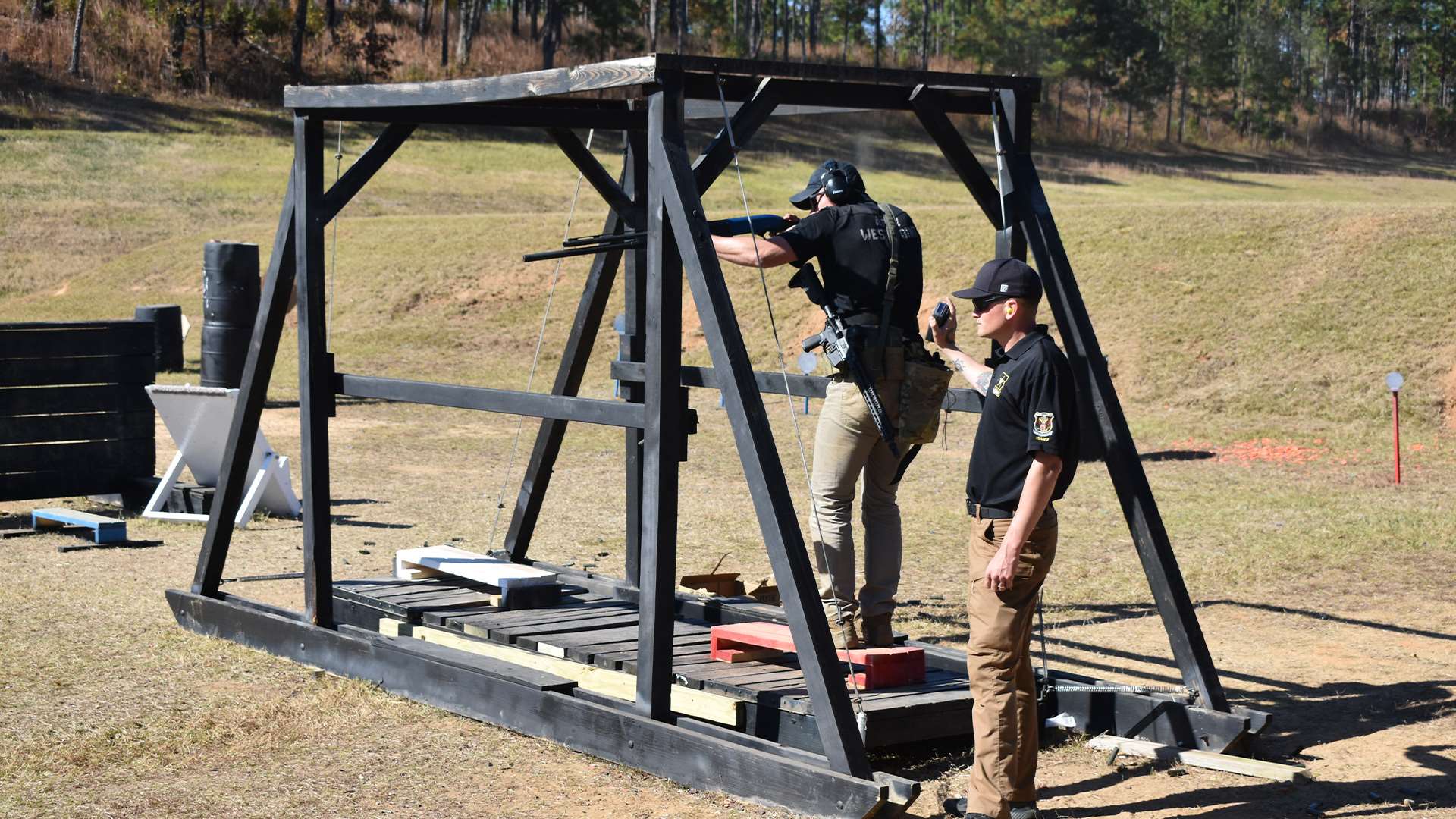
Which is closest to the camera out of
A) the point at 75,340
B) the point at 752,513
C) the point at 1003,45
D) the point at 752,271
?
the point at 75,340

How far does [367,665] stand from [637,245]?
2354 mm

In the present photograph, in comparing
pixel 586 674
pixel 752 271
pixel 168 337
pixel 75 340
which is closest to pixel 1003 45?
pixel 752 271

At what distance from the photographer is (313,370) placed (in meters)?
7.45

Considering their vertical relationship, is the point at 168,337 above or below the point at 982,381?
below

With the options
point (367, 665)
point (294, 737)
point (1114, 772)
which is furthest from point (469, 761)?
point (1114, 772)

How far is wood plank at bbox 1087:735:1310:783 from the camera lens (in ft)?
18.7

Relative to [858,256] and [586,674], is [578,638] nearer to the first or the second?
[586,674]

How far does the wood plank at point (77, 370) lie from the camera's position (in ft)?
38.4

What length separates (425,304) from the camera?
91.2 ft

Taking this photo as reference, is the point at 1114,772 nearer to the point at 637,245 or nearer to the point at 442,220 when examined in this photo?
the point at 637,245

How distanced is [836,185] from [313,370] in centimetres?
284

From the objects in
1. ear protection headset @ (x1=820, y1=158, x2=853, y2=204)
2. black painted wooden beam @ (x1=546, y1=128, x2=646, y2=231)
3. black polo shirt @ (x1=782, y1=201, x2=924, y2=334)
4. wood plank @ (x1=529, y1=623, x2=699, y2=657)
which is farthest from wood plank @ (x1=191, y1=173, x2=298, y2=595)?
black polo shirt @ (x1=782, y1=201, x2=924, y2=334)

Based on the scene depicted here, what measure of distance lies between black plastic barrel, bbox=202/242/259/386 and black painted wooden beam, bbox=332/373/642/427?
8855 millimetres

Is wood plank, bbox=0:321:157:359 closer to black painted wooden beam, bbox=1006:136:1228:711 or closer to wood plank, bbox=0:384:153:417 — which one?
wood plank, bbox=0:384:153:417
